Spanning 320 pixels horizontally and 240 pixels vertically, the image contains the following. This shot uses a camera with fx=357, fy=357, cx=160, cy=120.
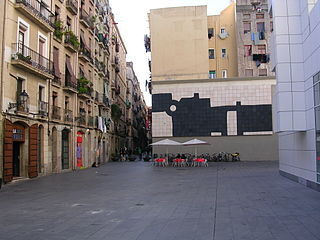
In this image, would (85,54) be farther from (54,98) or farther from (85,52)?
(54,98)

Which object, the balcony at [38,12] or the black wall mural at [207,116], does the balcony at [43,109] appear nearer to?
the balcony at [38,12]

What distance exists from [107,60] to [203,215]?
3737cm

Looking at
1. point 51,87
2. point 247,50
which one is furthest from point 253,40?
point 51,87

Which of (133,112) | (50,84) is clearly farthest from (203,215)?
(133,112)

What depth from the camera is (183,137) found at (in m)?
37.5

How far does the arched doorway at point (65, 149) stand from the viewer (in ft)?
91.9

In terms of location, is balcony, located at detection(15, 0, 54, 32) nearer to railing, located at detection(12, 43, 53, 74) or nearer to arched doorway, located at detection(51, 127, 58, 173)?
railing, located at detection(12, 43, 53, 74)

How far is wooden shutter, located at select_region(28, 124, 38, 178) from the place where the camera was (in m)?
21.4

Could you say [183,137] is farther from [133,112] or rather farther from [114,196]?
[133,112]

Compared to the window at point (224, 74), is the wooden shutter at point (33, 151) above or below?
below

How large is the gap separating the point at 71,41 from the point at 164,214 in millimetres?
22212

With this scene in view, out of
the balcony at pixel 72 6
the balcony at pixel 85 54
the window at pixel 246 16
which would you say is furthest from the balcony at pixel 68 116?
the window at pixel 246 16

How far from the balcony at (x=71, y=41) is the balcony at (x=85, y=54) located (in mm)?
1703

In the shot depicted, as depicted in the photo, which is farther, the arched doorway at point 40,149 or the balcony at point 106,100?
the balcony at point 106,100
